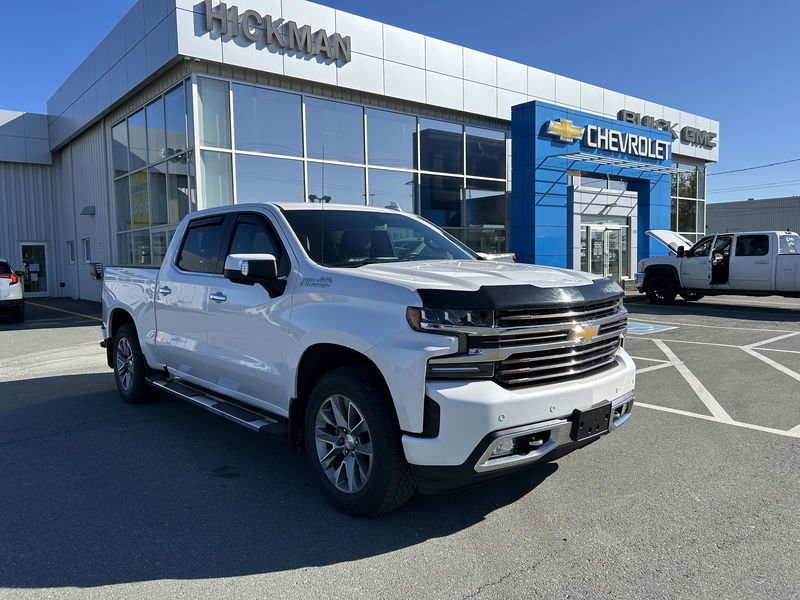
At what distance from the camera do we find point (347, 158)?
1661 centimetres

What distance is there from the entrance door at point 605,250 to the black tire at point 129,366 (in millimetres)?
16482

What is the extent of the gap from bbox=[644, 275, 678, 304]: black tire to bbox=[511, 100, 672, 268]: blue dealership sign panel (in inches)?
128

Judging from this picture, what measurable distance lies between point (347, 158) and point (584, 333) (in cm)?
1407

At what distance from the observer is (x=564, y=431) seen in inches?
127

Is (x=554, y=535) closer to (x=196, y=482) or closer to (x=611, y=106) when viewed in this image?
(x=196, y=482)

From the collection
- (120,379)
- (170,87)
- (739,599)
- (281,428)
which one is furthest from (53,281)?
(739,599)

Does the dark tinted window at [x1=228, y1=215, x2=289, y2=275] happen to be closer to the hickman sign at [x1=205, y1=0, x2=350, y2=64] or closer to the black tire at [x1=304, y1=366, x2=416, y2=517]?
the black tire at [x1=304, y1=366, x2=416, y2=517]

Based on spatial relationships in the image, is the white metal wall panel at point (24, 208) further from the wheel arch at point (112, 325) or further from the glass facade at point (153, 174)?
the wheel arch at point (112, 325)

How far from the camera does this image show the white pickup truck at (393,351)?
3.05 meters

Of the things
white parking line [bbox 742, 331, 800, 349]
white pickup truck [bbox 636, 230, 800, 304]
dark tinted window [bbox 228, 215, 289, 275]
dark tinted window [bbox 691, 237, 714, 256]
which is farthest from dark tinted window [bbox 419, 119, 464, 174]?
dark tinted window [bbox 228, 215, 289, 275]

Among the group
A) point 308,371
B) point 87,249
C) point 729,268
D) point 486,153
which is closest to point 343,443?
point 308,371

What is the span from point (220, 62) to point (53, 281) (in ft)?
56.2

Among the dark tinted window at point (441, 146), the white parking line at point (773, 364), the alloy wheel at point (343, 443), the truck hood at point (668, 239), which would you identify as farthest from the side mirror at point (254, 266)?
the truck hood at point (668, 239)

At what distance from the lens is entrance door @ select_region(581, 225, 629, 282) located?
20.6 meters
